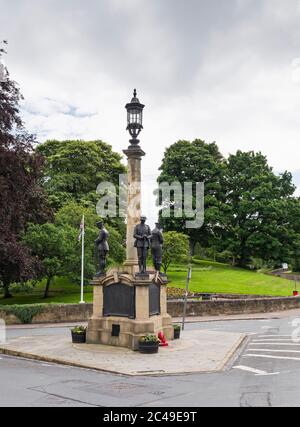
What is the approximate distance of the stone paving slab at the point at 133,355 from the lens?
13.3 metres

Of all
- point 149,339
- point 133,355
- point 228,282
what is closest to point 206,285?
point 228,282

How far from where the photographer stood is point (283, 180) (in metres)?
69.1

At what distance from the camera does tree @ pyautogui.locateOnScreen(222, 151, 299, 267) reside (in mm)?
61938

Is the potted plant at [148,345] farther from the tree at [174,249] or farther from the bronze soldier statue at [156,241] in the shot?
the tree at [174,249]

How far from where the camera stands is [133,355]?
15.4 meters

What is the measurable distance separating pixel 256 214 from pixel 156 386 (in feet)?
181

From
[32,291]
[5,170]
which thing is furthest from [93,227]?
[5,170]

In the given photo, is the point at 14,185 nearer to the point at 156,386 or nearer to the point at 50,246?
the point at 50,246

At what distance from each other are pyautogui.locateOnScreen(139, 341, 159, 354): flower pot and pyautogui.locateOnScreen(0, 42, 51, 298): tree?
12996 millimetres

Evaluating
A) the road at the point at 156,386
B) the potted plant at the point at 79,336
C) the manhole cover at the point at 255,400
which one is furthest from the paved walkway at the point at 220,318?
the manhole cover at the point at 255,400

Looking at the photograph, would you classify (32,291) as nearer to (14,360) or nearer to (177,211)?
(177,211)

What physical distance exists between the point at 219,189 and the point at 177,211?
854 centimetres

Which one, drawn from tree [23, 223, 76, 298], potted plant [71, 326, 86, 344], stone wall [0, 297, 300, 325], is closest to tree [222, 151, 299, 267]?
stone wall [0, 297, 300, 325]

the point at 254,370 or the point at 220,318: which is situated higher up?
the point at 254,370
